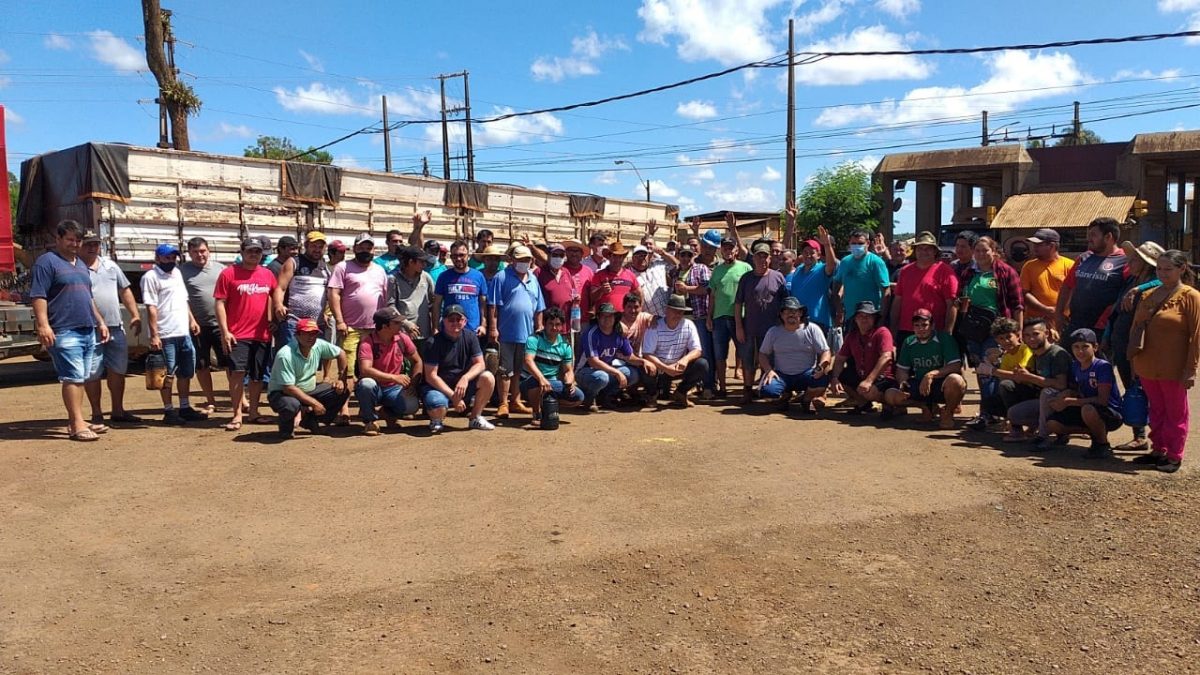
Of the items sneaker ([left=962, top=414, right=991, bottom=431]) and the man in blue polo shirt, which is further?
sneaker ([left=962, top=414, right=991, bottom=431])

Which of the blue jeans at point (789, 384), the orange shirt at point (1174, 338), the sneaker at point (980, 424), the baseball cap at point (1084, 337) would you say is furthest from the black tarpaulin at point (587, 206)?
the orange shirt at point (1174, 338)

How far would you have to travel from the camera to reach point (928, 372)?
25.5 ft

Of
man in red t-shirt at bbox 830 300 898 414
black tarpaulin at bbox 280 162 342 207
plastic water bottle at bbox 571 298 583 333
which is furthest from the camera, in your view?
black tarpaulin at bbox 280 162 342 207

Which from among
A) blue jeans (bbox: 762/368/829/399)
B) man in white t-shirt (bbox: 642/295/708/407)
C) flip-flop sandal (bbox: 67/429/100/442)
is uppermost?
man in white t-shirt (bbox: 642/295/708/407)

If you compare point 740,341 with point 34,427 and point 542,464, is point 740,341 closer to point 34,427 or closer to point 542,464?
point 542,464

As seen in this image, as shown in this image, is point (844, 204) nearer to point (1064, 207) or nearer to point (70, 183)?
point (1064, 207)

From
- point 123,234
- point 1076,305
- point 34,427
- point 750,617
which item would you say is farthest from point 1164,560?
point 123,234

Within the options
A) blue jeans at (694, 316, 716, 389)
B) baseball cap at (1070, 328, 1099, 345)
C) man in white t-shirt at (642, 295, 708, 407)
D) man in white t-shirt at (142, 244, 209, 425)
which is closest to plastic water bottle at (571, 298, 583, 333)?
man in white t-shirt at (642, 295, 708, 407)

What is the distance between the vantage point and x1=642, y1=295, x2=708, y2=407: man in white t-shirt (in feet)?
28.7

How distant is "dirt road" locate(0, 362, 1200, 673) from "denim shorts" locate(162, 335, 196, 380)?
→ 121cm

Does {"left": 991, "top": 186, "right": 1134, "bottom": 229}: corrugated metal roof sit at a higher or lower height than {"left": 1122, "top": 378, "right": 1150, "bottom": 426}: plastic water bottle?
higher

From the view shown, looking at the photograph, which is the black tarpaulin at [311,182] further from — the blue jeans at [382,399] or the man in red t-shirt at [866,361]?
the man in red t-shirt at [866,361]

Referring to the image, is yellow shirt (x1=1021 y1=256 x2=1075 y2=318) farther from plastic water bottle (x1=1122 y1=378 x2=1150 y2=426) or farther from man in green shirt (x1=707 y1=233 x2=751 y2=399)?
man in green shirt (x1=707 y1=233 x2=751 y2=399)

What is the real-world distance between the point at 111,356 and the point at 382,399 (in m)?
2.48
